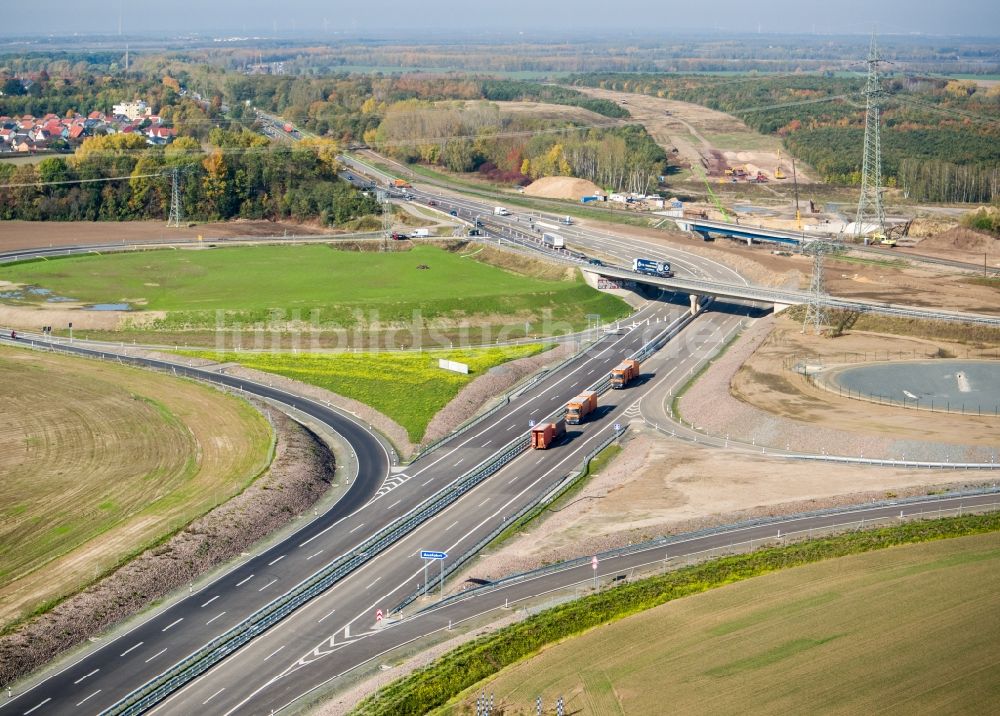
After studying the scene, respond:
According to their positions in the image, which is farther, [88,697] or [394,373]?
[394,373]

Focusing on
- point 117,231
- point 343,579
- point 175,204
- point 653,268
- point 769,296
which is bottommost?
point 343,579

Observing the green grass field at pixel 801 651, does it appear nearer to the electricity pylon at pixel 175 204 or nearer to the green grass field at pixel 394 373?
the green grass field at pixel 394 373

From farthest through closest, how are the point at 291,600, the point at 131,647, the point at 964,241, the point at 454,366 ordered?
the point at 964,241 < the point at 454,366 < the point at 291,600 < the point at 131,647

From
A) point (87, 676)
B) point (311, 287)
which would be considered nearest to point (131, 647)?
point (87, 676)

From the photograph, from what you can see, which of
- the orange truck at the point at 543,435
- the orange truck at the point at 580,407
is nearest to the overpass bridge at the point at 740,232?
the orange truck at the point at 580,407

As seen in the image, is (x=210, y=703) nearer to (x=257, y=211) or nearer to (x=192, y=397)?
(x=192, y=397)

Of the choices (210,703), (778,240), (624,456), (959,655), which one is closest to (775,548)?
(959,655)

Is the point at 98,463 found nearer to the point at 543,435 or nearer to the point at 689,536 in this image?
the point at 543,435
